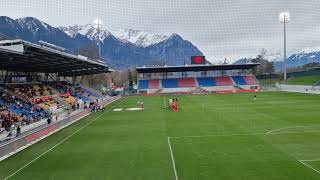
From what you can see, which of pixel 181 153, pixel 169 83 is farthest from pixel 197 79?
pixel 181 153

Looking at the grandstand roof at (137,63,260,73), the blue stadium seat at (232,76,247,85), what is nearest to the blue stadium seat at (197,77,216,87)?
the grandstand roof at (137,63,260,73)

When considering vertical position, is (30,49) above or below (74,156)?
above

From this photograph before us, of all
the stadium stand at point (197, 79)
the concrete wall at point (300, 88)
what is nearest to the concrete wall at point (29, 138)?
the concrete wall at point (300, 88)

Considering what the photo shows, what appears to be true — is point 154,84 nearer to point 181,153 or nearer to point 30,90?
point 30,90

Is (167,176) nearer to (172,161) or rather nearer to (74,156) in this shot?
(172,161)

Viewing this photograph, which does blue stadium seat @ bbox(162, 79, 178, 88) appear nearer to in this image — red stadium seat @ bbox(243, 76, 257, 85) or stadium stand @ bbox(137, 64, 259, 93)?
stadium stand @ bbox(137, 64, 259, 93)

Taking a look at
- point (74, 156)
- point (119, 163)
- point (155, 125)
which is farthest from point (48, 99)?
point (119, 163)

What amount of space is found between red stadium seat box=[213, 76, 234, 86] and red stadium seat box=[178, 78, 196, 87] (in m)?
6.45

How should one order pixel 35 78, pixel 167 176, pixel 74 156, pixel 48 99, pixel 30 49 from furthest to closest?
pixel 35 78 → pixel 48 99 → pixel 30 49 → pixel 74 156 → pixel 167 176

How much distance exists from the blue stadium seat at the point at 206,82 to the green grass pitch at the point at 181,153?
223 ft

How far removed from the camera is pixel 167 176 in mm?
16938

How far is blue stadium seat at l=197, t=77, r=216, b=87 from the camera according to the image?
102688 mm

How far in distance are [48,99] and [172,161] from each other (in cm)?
3607

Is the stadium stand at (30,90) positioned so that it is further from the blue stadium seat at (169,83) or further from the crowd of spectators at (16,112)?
the blue stadium seat at (169,83)
